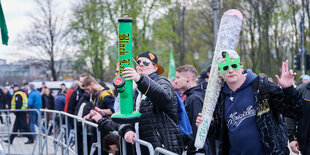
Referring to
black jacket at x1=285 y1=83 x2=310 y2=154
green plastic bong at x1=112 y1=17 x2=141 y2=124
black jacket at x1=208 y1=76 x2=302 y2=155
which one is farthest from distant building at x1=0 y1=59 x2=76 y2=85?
black jacket at x1=208 y1=76 x2=302 y2=155

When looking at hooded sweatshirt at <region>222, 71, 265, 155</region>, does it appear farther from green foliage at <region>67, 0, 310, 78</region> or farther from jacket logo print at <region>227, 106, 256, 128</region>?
green foliage at <region>67, 0, 310, 78</region>

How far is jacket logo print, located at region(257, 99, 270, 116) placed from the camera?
11.2ft

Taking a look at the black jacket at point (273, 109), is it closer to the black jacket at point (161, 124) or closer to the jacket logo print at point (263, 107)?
the jacket logo print at point (263, 107)

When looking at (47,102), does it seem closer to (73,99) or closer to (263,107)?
(73,99)

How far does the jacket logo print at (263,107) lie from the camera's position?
3403mm

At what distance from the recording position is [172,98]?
3.73 m

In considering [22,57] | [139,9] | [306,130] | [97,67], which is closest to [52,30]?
[22,57]

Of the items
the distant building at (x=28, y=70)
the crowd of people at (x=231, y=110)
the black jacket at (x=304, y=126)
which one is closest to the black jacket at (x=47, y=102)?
the crowd of people at (x=231, y=110)

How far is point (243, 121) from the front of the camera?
3482 mm

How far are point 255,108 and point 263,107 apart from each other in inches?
2.7

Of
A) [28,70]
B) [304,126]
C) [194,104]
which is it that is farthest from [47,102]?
[28,70]

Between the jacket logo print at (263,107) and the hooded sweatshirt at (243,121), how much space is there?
0.05m

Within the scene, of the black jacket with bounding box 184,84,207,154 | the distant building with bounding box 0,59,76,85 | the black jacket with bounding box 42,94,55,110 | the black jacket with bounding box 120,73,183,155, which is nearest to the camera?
the black jacket with bounding box 120,73,183,155

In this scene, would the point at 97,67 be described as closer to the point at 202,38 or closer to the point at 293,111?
the point at 202,38
